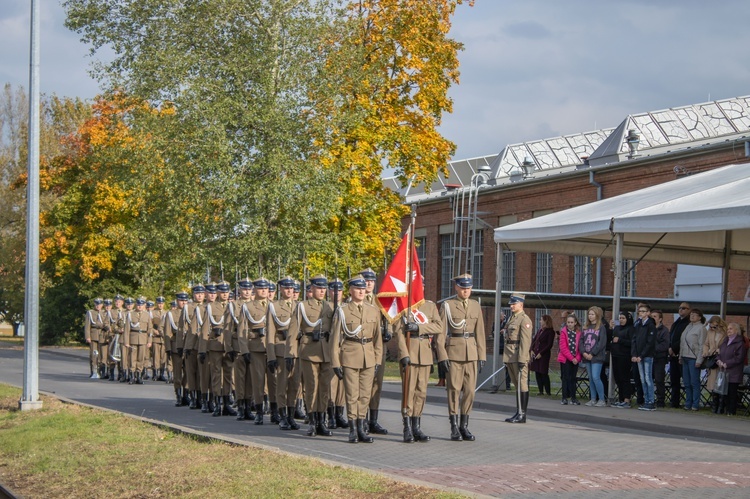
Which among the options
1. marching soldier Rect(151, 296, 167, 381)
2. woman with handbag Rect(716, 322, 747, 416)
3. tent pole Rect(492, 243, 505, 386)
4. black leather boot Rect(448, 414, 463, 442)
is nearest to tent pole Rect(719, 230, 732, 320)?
tent pole Rect(492, 243, 505, 386)

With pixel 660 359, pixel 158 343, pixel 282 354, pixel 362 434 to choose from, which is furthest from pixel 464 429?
pixel 158 343

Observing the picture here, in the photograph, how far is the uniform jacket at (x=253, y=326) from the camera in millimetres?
16766

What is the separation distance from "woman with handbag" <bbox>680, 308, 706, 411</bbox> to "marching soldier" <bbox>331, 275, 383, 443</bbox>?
825 cm

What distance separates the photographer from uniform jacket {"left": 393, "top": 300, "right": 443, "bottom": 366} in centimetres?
1392

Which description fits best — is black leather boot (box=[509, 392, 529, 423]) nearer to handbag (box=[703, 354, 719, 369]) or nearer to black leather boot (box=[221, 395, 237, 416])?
handbag (box=[703, 354, 719, 369])

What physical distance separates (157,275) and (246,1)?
33.1ft

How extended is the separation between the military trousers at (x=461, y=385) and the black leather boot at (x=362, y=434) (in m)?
1.14

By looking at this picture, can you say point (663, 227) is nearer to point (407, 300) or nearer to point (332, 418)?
A: point (407, 300)

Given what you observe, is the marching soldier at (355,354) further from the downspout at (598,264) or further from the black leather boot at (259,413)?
the downspout at (598,264)

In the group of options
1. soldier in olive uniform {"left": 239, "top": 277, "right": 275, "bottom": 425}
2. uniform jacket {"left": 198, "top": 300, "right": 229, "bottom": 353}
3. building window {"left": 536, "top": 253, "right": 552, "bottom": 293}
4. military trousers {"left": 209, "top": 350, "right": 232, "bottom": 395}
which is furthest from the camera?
building window {"left": 536, "top": 253, "right": 552, "bottom": 293}

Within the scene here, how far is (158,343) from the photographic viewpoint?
94.8 feet

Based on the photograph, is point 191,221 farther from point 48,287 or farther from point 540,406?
point 48,287

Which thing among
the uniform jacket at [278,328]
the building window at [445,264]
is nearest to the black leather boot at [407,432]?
the uniform jacket at [278,328]

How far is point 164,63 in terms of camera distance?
31609mm
